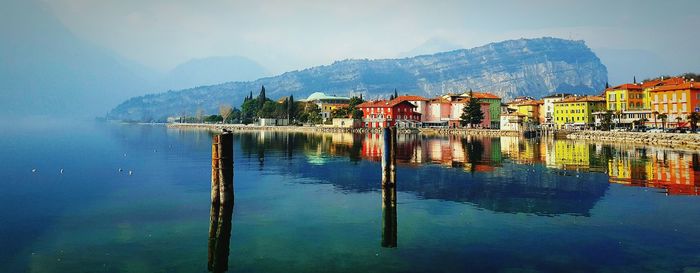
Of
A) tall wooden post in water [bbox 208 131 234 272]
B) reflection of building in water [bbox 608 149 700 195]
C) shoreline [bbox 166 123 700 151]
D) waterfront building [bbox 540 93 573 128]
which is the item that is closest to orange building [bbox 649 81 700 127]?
shoreline [bbox 166 123 700 151]

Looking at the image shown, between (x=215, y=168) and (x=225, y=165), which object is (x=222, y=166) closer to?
(x=225, y=165)

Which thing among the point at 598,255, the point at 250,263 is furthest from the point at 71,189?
the point at 598,255

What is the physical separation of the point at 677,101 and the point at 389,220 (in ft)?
348

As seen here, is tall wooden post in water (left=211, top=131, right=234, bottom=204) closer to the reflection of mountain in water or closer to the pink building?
the reflection of mountain in water

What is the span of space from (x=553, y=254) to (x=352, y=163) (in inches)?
1504

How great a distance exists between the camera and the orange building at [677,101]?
103 metres

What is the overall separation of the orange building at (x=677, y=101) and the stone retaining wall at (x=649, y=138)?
15089 mm

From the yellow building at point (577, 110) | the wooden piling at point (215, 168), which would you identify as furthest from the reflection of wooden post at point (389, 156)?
the yellow building at point (577, 110)

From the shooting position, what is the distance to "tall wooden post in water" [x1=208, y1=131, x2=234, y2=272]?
20844mm

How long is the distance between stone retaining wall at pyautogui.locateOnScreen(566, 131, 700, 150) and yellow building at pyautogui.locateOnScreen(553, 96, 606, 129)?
122 feet

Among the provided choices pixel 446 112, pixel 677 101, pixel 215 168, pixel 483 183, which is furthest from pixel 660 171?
pixel 446 112

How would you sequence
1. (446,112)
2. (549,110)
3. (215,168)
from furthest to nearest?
(446,112) → (549,110) → (215,168)

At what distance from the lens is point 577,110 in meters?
153

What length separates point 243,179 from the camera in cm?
4253
